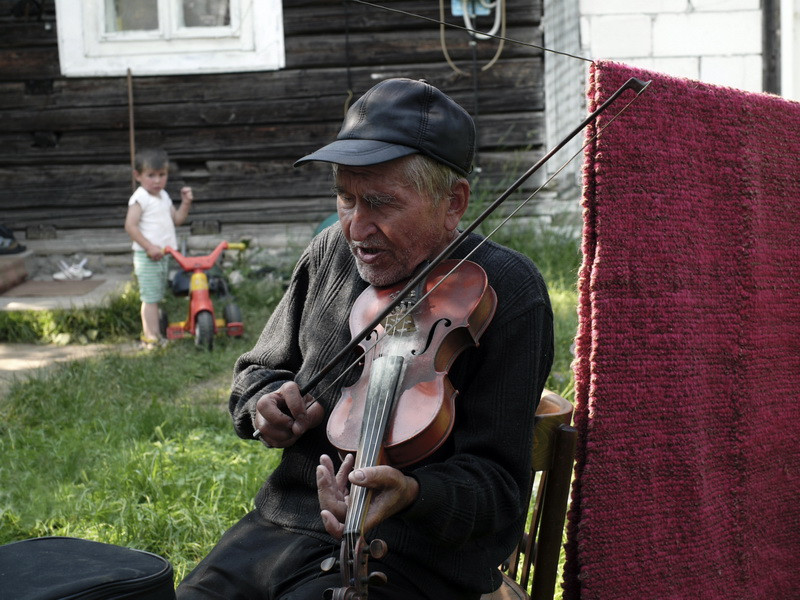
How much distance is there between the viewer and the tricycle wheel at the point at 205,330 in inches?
226

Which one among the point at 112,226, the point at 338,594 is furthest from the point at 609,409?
the point at 112,226

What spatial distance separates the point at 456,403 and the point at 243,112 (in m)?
5.92

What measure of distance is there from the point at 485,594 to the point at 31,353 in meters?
4.72

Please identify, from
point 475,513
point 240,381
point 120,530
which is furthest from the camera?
point 120,530

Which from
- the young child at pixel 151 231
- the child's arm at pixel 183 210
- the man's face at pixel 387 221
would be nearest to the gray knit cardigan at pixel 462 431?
the man's face at pixel 387 221

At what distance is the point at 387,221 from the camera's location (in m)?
1.76

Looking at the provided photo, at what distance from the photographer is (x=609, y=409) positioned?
174 cm

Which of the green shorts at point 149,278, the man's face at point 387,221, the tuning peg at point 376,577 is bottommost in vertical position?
the green shorts at point 149,278

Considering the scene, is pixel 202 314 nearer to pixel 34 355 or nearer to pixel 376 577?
pixel 34 355

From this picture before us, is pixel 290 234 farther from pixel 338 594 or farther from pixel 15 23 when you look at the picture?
pixel 338 594

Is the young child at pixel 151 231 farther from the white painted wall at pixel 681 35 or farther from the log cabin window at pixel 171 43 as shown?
the white painted wall at pixel 681 35

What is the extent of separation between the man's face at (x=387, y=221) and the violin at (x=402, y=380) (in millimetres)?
45

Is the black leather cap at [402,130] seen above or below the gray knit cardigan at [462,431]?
above

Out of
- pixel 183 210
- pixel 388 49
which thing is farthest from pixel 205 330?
pixel 388 49
